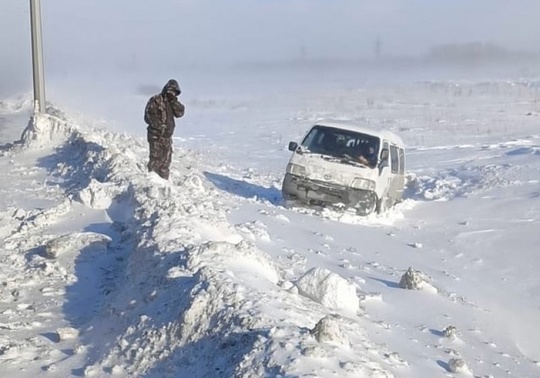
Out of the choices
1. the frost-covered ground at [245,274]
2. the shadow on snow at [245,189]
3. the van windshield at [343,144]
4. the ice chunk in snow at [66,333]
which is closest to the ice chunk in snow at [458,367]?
the frost-covered ground at [245,274]

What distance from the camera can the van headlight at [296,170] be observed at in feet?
48.9

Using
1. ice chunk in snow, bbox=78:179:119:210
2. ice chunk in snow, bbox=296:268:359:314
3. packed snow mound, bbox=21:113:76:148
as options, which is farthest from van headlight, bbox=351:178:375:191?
ice chunk in snow, bbox=296:268:359:314

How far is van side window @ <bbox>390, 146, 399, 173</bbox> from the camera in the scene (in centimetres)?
1599

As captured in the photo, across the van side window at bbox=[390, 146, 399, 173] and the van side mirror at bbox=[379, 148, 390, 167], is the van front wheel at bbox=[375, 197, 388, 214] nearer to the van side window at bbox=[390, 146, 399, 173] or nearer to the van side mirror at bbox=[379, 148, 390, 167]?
the van side mirror at bbox=[379, 148, 390, 167]

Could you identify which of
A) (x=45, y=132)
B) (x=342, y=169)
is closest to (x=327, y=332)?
(x=342, y=169)

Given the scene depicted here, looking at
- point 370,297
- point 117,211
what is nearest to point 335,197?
point 117,211

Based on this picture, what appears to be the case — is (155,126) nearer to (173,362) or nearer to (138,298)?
(138,298)

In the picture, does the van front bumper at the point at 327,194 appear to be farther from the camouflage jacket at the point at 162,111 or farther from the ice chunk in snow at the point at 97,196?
the ice chunk in snow at the point at 97,196

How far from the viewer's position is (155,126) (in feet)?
43.4

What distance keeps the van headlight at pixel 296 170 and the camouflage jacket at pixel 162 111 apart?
101 inches

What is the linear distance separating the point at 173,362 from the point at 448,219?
35.1 feet

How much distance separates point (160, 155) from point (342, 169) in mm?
3273

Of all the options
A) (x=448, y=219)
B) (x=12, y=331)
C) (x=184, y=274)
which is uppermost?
(x=184, y=274)

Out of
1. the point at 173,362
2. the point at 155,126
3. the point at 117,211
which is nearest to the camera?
the point at 173,362
